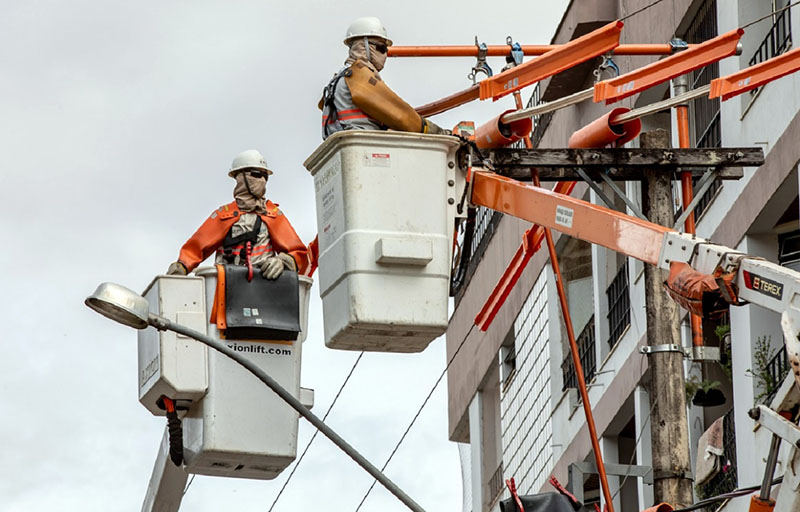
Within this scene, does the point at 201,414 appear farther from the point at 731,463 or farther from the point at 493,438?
the point at 493,438

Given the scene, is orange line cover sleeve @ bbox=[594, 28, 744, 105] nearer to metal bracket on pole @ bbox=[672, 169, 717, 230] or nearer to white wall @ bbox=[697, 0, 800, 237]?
metal bracket on pole @ bbox=[672, 169, 717, 230]

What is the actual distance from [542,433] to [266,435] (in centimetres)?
1999

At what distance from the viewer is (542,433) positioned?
3784 cm

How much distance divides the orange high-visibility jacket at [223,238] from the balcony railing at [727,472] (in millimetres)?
8968

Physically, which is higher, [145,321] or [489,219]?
[489,219]

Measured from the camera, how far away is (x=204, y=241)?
1927 centimetres

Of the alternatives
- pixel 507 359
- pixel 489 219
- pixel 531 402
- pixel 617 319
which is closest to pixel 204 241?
pixel 617 319

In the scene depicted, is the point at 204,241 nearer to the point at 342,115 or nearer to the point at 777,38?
the point at 342,115

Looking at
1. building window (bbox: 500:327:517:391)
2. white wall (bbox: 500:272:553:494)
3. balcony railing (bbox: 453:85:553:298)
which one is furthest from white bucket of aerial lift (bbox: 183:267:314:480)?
building window (bbox: 500:327:517:391)

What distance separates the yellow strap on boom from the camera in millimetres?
17188

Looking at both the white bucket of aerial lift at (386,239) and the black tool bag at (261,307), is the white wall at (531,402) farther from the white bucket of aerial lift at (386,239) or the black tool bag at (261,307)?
the white bucket of aerial lift at (386,239)

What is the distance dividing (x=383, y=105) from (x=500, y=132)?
171 centimetres

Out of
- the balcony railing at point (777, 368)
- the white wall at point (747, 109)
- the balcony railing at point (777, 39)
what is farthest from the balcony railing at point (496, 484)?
the balcony railing at point (777, 39)

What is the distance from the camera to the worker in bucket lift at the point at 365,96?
1723cm
